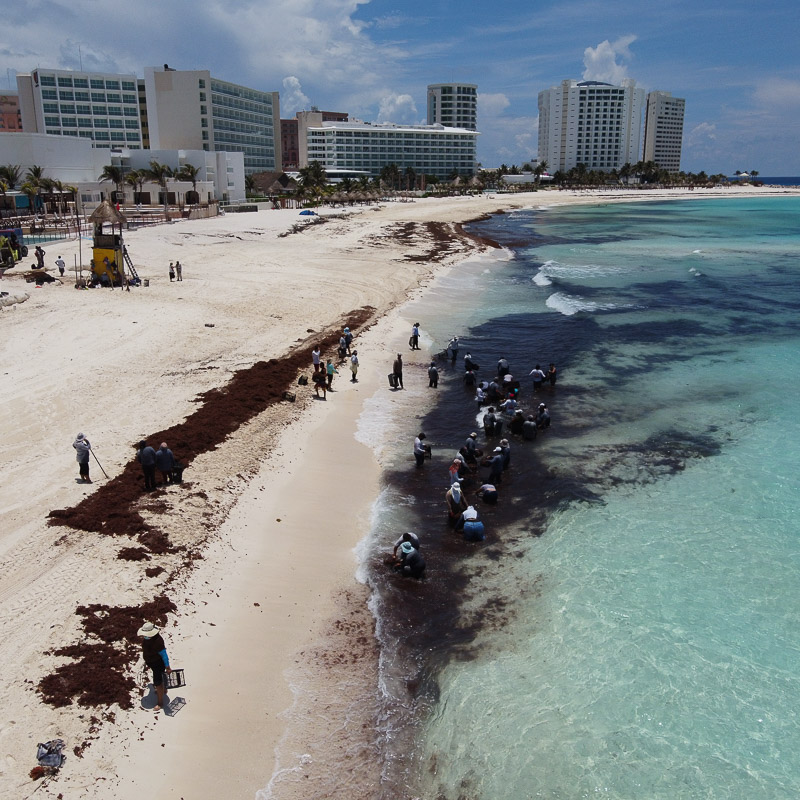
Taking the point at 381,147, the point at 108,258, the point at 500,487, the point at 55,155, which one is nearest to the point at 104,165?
the point at 55,155

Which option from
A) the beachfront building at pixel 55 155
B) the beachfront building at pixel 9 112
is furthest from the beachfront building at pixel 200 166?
the beachfront building at pixel 9 112

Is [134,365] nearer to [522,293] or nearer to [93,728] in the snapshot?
[93,728]

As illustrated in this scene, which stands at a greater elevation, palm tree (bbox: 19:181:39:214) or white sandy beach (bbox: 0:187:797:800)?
palm tree (bbox: 19:181:39:214)

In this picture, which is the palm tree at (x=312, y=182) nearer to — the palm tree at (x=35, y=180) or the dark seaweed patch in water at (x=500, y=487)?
Result: the palm tree at (x=35, y=180)

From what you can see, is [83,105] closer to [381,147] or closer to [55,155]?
[55,155]

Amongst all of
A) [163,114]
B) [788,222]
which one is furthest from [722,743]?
[788,222]

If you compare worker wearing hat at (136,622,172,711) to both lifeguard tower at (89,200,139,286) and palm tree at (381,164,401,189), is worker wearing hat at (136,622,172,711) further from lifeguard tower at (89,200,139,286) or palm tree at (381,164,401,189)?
palm tree at (381,164,401,189)

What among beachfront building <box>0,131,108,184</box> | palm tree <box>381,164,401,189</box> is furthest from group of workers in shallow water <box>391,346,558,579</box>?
palm tree <box>381,164,401,189</box>
